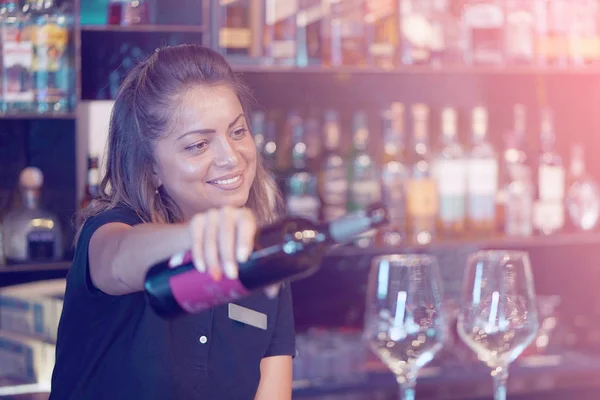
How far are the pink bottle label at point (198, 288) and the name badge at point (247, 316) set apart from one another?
0.67 m

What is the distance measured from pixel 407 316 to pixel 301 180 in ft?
4.57

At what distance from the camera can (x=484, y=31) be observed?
2.58 meters

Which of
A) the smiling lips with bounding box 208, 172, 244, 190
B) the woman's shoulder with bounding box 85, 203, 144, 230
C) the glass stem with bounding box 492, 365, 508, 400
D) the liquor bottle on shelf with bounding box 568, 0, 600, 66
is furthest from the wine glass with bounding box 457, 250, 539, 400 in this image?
the liquor bottle on shelf with bounding box 568, 0, 600, 66

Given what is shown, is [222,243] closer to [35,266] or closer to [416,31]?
[35,266]

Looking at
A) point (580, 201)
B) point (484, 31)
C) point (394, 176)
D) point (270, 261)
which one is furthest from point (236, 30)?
point (270, 261)

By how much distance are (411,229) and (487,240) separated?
223mm

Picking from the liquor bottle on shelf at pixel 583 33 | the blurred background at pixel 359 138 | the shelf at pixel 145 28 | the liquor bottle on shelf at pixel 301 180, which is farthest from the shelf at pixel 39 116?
the liquor bottle on shelf at pixel 583 33

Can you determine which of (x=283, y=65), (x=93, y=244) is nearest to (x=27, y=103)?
(x=283, y=65)

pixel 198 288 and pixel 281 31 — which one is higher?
pixel 281 31

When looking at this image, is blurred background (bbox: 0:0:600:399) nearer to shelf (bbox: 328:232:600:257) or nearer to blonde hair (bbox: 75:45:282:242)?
shelf (bbox: 328:232:600:257)

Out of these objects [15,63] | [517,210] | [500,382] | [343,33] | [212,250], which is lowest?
[500,382]

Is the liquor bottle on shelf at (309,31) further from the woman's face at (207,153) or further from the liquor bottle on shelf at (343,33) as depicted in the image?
the woman's face at (207,153)

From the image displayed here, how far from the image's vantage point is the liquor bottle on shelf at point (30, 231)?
2.30 metres

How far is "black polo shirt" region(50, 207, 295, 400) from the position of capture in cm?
126
